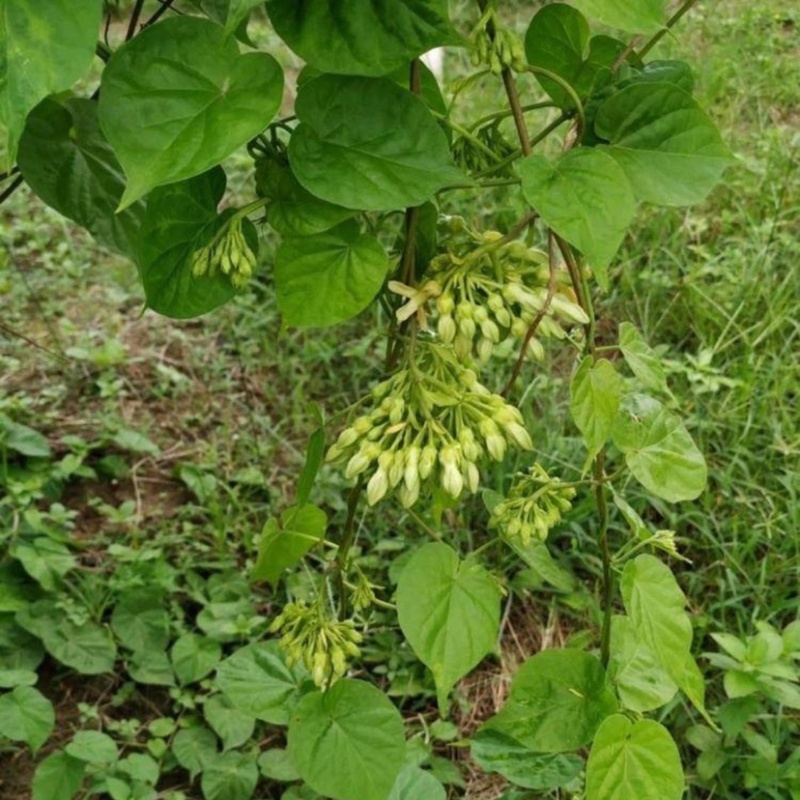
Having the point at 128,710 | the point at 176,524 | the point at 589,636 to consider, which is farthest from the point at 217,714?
the point at 589,636

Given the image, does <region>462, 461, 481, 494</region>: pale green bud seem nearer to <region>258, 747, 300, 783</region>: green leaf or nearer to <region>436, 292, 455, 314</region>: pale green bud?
<region>436, 292, 455, 314</region>: pale green bud

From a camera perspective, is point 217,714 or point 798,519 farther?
point 798,519

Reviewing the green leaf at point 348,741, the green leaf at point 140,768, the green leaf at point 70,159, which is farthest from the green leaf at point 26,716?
the green leaf at point 70,159

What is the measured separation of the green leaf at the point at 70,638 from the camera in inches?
63.4

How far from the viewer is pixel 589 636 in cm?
164

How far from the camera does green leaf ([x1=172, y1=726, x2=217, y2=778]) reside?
153 cm

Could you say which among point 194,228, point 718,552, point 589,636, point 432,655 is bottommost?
point 589,636

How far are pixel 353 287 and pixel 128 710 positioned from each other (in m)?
1.14

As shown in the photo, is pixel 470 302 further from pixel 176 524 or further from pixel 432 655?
pixel 176 524

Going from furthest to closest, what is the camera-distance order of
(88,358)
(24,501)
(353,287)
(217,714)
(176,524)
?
(88,358), (176,524), (24,501), (217,714), (353,287)

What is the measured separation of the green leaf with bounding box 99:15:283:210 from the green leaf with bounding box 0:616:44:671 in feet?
3.94

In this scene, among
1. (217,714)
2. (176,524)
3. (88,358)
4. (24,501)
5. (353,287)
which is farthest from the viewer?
(88,358)

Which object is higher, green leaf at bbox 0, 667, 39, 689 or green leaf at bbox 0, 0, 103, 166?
green leaf at bbox 0, 0, 103, 166

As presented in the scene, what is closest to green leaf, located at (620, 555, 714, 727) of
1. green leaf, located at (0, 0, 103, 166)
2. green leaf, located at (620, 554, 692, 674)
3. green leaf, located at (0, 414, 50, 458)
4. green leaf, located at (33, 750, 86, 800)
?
green leaf, located at (620, 554, 692, 674)
